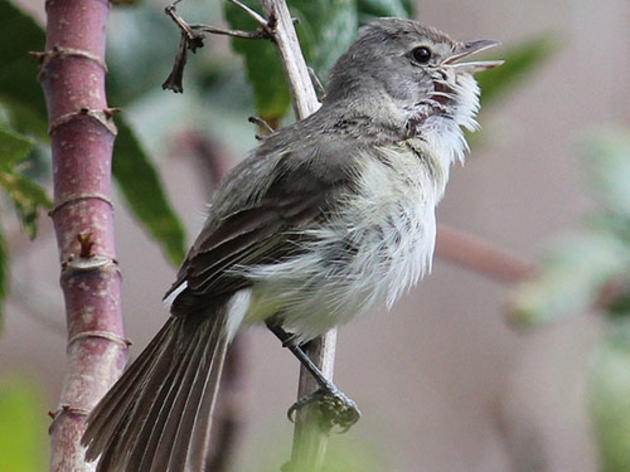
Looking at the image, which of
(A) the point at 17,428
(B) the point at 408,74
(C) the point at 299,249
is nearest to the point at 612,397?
(C) the point at 299,249

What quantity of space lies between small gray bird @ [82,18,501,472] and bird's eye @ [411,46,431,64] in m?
0.27

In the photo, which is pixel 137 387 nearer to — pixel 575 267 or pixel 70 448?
pixel 70 448

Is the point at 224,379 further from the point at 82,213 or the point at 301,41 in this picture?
the point at 82,213

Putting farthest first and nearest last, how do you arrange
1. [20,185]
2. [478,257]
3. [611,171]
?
[478,257]
[611,171]
[20,185]

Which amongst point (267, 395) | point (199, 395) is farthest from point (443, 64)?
point (267, 395)

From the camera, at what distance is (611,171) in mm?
2955

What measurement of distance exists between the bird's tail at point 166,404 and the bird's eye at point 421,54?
3.22ft

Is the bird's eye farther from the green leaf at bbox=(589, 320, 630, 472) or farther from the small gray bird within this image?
the green leaf at bbox=(589, 320, 630, 472)

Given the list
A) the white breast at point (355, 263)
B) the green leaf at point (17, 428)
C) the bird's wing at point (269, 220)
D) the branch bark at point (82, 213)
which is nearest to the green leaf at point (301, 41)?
the bird's wing at point (269, 220)

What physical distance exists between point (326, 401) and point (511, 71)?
1318 mm

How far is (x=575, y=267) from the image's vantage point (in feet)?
9.44

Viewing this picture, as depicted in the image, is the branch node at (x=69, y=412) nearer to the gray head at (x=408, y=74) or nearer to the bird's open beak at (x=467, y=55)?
the gray head at (x=408, y=74)

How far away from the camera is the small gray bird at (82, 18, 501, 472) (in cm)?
208

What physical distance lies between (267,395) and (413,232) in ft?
11.8
